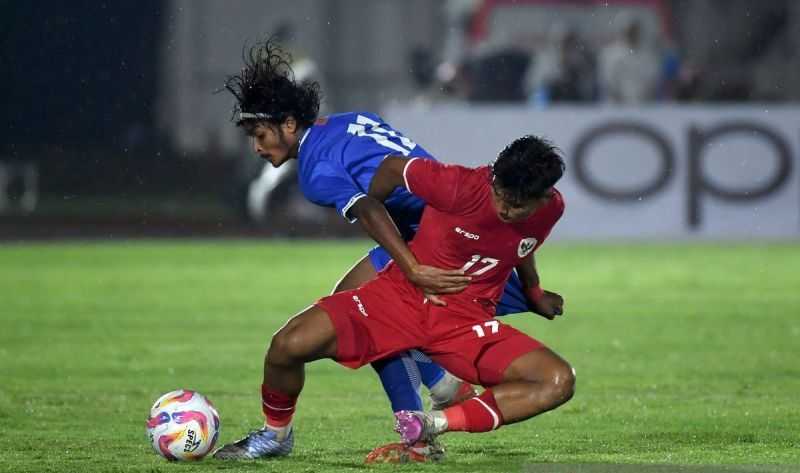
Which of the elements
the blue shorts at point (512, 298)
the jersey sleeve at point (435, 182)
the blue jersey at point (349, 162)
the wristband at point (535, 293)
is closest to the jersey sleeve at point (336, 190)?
the blue jersey at point (349, 162)

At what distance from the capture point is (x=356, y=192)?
24.0 ft

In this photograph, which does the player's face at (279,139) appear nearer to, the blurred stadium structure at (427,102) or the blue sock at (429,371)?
the blue sock at (429,371)

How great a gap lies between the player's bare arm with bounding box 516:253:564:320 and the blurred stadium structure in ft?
37.8

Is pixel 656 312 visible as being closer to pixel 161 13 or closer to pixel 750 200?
pixel 750 200

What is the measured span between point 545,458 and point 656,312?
6739mm

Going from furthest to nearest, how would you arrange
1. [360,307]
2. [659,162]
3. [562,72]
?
[562,72]
[659,162]
[360,307]

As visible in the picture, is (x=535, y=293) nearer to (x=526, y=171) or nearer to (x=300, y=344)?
(x=526, y=171)

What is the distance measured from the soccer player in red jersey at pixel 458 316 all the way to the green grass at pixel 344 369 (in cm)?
30

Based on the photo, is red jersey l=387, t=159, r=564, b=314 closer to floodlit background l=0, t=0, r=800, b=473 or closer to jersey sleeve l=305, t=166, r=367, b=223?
jersey sleeve l=305, t=166, r=367, b=223

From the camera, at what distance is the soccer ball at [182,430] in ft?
23.7

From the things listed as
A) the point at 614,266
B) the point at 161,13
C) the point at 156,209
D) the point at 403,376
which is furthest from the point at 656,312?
the point at 161,13

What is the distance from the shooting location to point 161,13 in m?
26.0

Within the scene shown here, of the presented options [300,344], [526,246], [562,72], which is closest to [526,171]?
[526,246]

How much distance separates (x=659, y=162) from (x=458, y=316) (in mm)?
13515
